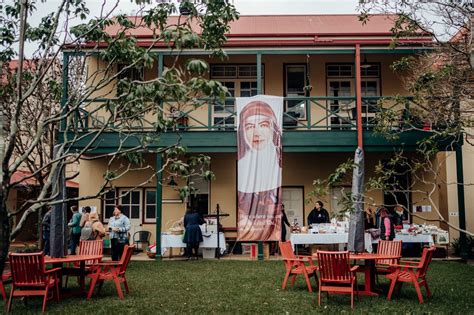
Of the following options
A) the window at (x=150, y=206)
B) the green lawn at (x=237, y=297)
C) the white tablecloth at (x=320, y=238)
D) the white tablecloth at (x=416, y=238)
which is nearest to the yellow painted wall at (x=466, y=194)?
the white tablecloth at (x=416, y=238)

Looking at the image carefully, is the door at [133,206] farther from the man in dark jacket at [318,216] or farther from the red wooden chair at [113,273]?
the red wooden chair at [113,273]

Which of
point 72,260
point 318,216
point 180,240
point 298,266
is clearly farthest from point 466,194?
point 72,260

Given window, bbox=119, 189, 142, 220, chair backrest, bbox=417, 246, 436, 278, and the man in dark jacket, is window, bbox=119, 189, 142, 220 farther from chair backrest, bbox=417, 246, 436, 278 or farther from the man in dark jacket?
chair backrest, bbox=417, 246, 436, 278

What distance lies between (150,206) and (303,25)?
8.65 metres

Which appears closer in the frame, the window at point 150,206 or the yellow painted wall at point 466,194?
the window at point 150,206

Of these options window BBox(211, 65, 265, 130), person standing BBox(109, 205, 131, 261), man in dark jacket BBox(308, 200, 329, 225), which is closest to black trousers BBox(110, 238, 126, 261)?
person standing BBox(109, 205, 131, 261)

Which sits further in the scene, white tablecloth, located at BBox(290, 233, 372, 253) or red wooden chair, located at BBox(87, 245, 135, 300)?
white tablecloth, located at BBox(290, 233, 372, 253)

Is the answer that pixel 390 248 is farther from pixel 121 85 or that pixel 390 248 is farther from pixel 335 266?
pixel 121 85

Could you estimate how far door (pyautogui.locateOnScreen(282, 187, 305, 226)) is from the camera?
17.2 m

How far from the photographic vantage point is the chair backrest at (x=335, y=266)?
312 inches

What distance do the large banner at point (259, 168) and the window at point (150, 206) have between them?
14.4 feet

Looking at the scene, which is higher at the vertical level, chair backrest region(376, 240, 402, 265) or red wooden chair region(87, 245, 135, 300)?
chair backrest region(376, 240, 402, 265)

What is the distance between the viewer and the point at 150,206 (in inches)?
686

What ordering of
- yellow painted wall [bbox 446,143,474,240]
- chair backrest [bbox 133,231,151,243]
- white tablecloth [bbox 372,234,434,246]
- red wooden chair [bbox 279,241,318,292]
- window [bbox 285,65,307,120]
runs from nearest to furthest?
red wooden chair [bbox 279,241,318,292], white tablecloth [bbox 372,234,434,246], chair backrest [bbox 133,231,151,243], window [bbox 285,65,307,120], yellow painted wall [bbox 446,143,474,240]
